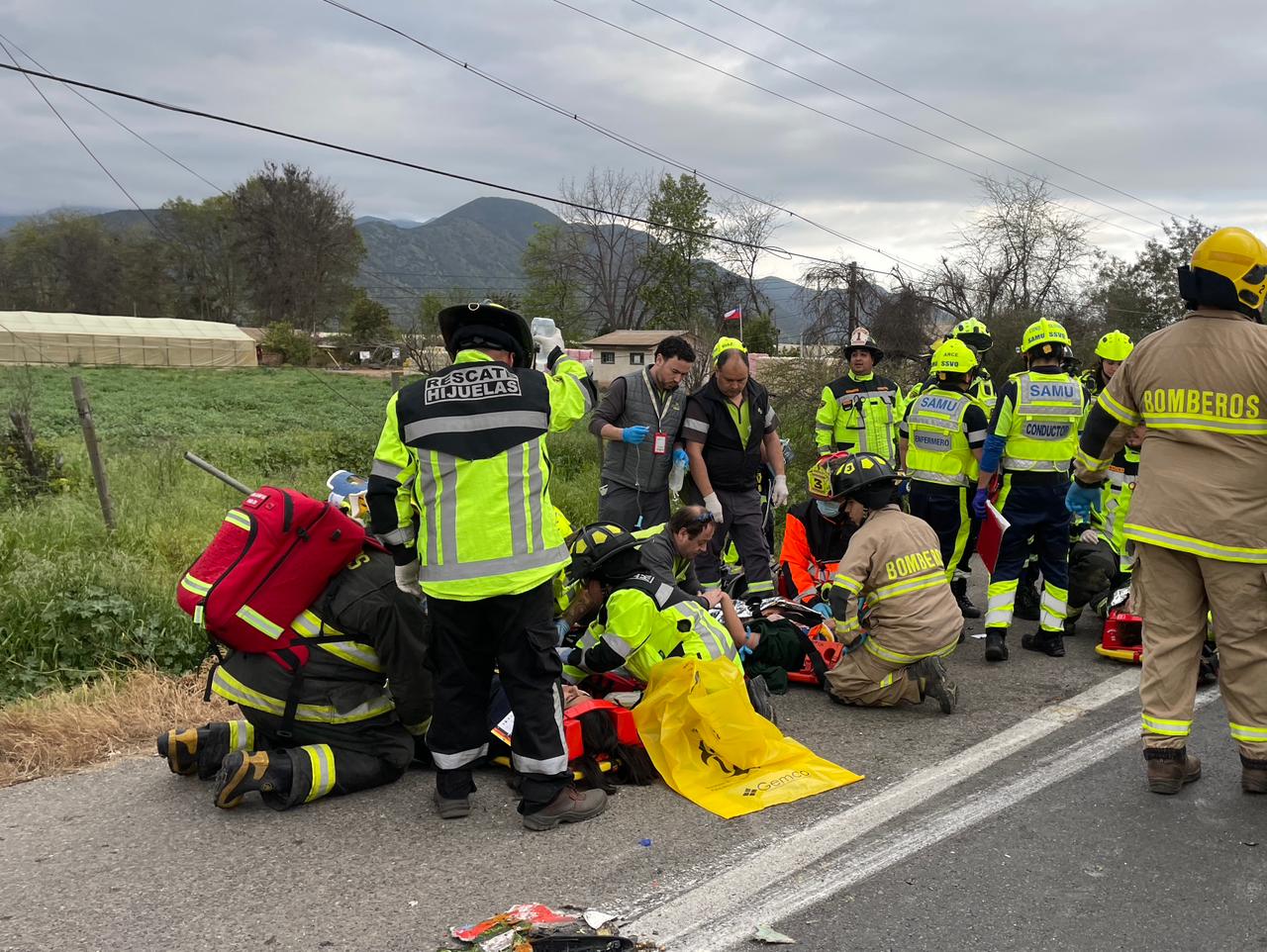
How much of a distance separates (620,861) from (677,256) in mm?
53909

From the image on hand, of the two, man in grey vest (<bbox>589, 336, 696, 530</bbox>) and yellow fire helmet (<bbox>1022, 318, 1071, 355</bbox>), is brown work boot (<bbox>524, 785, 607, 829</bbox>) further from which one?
yellow fire helmet (<bbox>1022, 318, 1071, 355</bbox>)

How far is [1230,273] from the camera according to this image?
3711 mm

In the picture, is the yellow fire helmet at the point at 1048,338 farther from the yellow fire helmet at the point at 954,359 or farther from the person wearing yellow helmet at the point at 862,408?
the person wearing yellow helmet at the point at 862,408

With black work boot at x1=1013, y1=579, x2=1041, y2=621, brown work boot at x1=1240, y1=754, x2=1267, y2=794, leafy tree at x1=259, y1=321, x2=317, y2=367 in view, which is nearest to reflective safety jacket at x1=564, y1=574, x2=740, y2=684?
brown work boot at x1=1240, y1=754, x2=1267, y2=794

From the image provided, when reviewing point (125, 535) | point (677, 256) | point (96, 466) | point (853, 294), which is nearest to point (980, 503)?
point (125, 535)

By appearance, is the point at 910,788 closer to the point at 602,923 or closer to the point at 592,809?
the point at 592,809

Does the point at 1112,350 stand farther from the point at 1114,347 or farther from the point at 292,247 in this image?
the point at 292,247

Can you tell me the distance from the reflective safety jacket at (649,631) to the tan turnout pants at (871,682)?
2.76 ft

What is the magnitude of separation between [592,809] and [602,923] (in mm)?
821

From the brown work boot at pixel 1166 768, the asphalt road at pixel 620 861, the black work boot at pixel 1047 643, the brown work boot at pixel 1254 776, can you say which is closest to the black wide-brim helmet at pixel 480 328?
the asphalt road at pixel 620 861

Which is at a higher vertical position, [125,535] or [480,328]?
[480,328]

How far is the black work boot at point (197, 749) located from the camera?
391 cm

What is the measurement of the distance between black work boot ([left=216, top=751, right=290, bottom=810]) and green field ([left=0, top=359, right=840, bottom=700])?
84.8 inches

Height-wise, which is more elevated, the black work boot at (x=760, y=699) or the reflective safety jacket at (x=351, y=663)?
the reflective safety jacket at (x=351, y=663)
